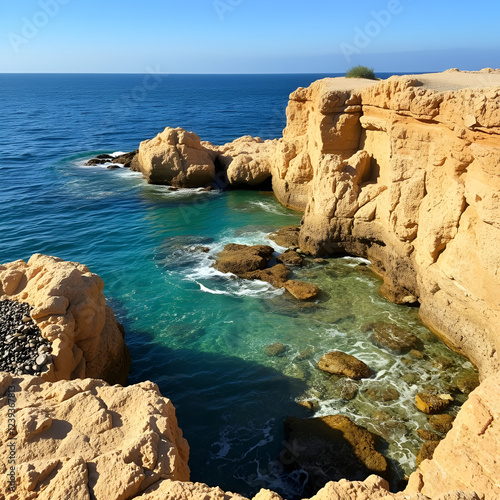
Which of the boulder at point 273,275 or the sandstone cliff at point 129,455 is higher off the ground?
the sandstone cliff at point 129,455

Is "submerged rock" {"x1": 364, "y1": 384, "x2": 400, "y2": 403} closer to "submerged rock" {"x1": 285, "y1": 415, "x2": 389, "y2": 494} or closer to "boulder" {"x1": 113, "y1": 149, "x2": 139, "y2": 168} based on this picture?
"submerged rock" {"x1": 285, "y1": 415, "x2": 389, "y2": 494}

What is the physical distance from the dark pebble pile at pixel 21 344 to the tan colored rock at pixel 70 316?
0.20 meters

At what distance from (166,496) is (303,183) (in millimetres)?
22476

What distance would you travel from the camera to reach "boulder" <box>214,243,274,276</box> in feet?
62.6

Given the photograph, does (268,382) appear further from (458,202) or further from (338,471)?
(458,202)

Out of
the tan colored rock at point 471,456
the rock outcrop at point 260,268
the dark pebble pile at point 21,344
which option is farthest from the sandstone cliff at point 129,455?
the rock outcrop at point 260,268

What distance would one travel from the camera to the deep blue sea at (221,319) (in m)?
11.2

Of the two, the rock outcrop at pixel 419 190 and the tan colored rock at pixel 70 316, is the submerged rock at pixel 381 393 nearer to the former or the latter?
the rock outcrop at pixel 419 190

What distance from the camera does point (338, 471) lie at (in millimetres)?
9812

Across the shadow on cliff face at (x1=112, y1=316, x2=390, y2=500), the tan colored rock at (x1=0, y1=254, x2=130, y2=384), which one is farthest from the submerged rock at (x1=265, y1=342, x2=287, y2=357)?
the tan colored rock at (x1=0, y1=254, x2=130, y2=384)

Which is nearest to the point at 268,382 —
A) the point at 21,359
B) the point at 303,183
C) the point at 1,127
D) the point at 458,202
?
the point at 21,359

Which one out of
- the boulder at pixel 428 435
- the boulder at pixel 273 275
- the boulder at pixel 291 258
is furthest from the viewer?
the boulder at pixel 291 258

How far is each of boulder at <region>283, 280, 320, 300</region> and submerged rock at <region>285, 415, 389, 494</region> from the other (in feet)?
20.4

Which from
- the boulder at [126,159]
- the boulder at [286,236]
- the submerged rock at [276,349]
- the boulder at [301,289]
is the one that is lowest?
the submerged rock at [276,349]
